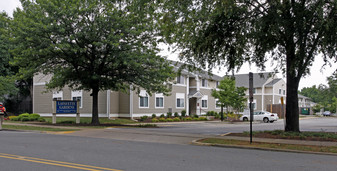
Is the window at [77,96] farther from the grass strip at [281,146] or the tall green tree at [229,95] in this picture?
the grass strip at [281,146]

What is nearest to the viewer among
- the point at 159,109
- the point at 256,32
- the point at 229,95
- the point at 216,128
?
the point at 256,32

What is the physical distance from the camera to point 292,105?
56.6 feet

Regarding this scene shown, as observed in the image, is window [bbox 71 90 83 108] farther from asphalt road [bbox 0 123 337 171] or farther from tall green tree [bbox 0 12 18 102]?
asphalt road [bbox 0 123 337 171]

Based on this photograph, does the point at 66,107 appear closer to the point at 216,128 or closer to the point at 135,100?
the point at 135,100

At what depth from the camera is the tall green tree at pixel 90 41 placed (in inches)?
830

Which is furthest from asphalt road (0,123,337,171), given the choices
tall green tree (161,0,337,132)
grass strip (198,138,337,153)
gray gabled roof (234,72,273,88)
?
gray gabled roof (234,72,273,88)

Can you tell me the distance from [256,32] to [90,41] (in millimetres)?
11202

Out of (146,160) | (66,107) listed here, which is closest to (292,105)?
(146,160)

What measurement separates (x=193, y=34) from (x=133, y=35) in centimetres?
696

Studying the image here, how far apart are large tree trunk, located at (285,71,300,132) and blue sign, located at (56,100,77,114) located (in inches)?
659

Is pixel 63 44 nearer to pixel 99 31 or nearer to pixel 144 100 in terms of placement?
pixel 99 31

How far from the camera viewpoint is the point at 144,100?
3734 centimetres

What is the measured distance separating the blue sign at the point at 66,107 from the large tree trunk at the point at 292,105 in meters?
16.7

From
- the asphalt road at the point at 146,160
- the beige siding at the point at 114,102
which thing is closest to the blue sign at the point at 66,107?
the beige siding at the point at 114,102
